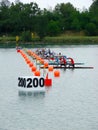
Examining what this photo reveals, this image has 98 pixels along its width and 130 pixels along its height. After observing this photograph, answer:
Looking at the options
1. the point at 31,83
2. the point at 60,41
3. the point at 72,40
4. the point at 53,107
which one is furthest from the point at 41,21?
the point at 53,107

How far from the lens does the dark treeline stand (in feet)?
452

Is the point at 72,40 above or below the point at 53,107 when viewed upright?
below

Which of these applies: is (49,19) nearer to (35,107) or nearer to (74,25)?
(74,25)

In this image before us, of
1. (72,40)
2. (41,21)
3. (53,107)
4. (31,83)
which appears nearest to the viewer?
(53,107)

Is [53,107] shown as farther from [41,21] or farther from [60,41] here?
[41,21]

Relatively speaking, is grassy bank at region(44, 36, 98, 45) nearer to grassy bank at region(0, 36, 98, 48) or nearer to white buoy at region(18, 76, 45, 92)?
grassy bank at region(0, 36, 98, 48)

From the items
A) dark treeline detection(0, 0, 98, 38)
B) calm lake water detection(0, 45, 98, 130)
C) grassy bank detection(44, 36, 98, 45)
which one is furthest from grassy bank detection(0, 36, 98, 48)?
calm lake water detection(0, 45, 98, 130)

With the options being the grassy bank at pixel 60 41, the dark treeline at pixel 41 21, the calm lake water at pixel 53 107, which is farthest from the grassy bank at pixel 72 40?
the calm lake water at pixel 53 107

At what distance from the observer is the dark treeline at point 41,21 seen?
5430 inches

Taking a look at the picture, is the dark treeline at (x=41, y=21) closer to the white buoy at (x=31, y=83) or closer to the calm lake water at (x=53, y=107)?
the calm lake water at (x=53, y=107)

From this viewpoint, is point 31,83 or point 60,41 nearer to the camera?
point 31,83

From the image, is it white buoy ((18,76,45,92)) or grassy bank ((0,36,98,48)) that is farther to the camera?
grassy bank ((0,36,98,48))

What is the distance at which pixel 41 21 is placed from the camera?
452 feet

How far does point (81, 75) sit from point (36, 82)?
13167 mm
